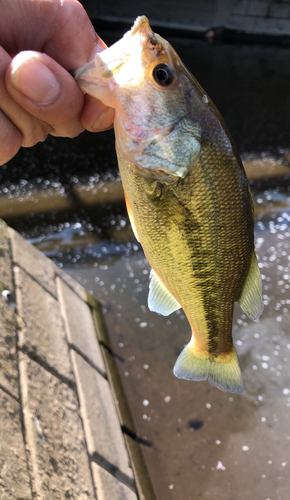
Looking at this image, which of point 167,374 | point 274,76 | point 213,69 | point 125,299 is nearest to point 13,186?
point 125,299

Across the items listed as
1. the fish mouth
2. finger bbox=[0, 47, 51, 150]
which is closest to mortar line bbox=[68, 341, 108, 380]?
finger bbox=[0, 47, 51, 150]

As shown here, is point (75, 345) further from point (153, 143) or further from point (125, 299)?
point (153, 143)

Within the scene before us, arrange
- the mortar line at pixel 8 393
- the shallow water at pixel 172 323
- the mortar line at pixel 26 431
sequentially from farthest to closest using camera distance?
A: the shallow water at pixel 172 323 → the mortar line at pixel 8 393 → the mortar line at pixel 26 431

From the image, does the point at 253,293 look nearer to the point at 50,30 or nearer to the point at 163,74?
the point at 163,74

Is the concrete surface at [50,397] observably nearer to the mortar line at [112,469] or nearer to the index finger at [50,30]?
the mortar line at [112,469]

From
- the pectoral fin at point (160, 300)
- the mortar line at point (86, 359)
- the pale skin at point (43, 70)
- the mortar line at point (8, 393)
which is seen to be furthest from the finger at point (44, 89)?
the mortar line at point (86, 359)

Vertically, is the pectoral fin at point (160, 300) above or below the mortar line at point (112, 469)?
above

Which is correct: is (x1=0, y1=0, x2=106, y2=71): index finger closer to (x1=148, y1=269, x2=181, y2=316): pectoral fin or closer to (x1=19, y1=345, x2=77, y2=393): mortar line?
(x1=148, y1=269, x2=181, y2=316): pectoral fin
